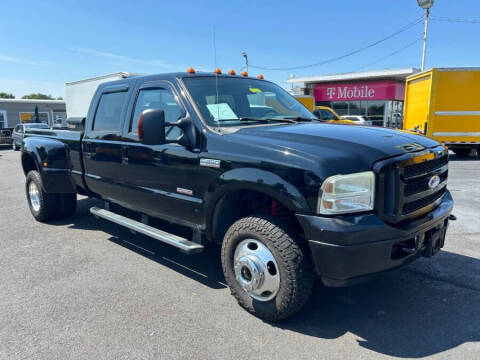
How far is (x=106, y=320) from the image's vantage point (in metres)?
3.05

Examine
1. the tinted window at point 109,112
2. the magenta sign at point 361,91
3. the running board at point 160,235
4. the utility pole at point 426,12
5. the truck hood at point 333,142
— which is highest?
the utility pole at point 426,12

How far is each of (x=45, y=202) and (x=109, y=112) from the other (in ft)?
6.65

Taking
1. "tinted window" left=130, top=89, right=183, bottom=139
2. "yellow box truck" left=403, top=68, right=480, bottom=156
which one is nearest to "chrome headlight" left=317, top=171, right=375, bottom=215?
"tinted window" left=130, top=89, right=183, bottom=139

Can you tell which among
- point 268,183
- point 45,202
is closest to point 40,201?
point 45,202

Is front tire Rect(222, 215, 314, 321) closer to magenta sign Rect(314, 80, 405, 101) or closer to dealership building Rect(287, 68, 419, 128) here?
dealership building Rect(287, 68, 419, 128)

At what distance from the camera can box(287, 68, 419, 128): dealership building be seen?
2870 centimetres

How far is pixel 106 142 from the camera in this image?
14.7 feet

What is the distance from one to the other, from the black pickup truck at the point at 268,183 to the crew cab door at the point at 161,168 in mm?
13

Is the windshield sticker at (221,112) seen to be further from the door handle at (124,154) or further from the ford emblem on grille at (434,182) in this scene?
the ford emblem on grille at (434,182)

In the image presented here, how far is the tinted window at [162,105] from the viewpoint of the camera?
3.67 meters

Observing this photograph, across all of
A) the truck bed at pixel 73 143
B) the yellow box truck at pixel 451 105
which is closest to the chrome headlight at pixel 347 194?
the truck bed at pixel 73 143

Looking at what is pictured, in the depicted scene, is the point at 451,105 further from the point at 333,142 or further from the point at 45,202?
the point at 45,202

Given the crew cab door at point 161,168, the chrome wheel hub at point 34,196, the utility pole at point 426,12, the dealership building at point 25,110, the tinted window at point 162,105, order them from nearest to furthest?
1. the crew cab door at point 161,168
2. the tinted window at point 162,105
3. the chrome wheel hub at point 34,196
4. the utility pole at point 426,12
5. the dealership building at point 25,110

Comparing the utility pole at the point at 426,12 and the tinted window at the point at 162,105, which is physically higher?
the utility pole at the point at 426,12
